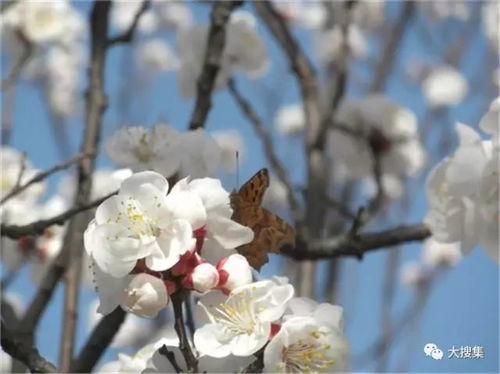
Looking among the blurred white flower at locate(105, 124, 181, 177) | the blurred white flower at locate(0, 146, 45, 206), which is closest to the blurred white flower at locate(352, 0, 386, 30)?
the blurred white flower at locate(0, 146, 45, 206)

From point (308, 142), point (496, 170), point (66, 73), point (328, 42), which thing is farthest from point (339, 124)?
point (66, 73)

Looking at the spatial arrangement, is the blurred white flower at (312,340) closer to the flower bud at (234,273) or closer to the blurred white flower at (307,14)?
the flower bud at (234,273)

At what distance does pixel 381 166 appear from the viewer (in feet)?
7.89

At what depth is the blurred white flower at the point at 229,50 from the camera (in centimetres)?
207

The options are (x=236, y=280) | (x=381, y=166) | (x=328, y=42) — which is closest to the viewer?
(x=236, y=280)

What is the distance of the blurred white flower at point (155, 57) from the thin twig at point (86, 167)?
11.4ft

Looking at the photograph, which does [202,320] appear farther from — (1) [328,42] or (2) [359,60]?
(2) [359,60]

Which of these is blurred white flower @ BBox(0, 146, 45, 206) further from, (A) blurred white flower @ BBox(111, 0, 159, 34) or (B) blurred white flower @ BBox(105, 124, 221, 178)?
(A) blurred white flower @ BBox(111, 0, 159, 34)

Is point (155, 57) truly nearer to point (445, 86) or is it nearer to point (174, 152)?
point (445, 86)

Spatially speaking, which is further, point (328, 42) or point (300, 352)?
point (328, 42)

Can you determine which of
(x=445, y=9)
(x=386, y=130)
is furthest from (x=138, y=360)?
(x=445, y=9)

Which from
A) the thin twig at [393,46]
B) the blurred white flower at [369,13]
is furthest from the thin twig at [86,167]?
the blurred white flower at [369,13]

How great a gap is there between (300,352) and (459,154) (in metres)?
0.43

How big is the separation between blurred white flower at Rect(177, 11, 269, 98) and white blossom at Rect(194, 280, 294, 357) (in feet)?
3.82
